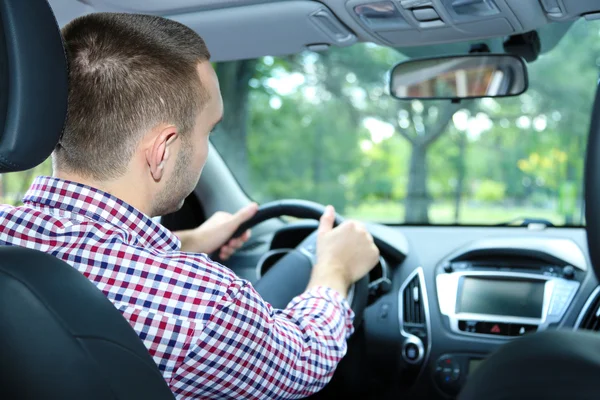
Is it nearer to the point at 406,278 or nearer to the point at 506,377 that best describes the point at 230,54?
the point at 406,278

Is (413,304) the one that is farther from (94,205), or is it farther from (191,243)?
(94,205)

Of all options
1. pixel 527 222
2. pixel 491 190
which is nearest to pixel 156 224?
pixel 527 222

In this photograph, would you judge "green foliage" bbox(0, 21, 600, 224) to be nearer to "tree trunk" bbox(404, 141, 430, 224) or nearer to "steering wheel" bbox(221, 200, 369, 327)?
"tree trunk" bbox(404, 141, 430, 224)

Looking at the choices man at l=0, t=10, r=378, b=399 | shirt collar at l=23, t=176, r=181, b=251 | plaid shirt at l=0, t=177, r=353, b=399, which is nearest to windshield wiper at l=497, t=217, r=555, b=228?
man at l=0, t=10, r=378, b=399

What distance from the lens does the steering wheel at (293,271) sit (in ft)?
8.54

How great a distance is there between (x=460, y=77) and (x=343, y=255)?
3.22 ft

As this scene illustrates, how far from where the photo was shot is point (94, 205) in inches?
66.7

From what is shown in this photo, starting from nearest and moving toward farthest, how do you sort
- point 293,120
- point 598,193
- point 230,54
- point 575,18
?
point 598,193 < point 575,18 < point 230,54 < point 293,120

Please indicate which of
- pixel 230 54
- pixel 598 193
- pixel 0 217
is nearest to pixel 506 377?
pixel 598 193

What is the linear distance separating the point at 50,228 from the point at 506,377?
3.80 feet

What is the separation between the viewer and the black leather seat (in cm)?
135

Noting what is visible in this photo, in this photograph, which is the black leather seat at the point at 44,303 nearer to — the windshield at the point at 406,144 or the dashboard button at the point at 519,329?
the dashboard button at the point at 519,329

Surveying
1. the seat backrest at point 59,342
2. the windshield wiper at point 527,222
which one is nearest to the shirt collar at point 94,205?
the seat backrest at point 59,342

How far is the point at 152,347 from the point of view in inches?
62.3
